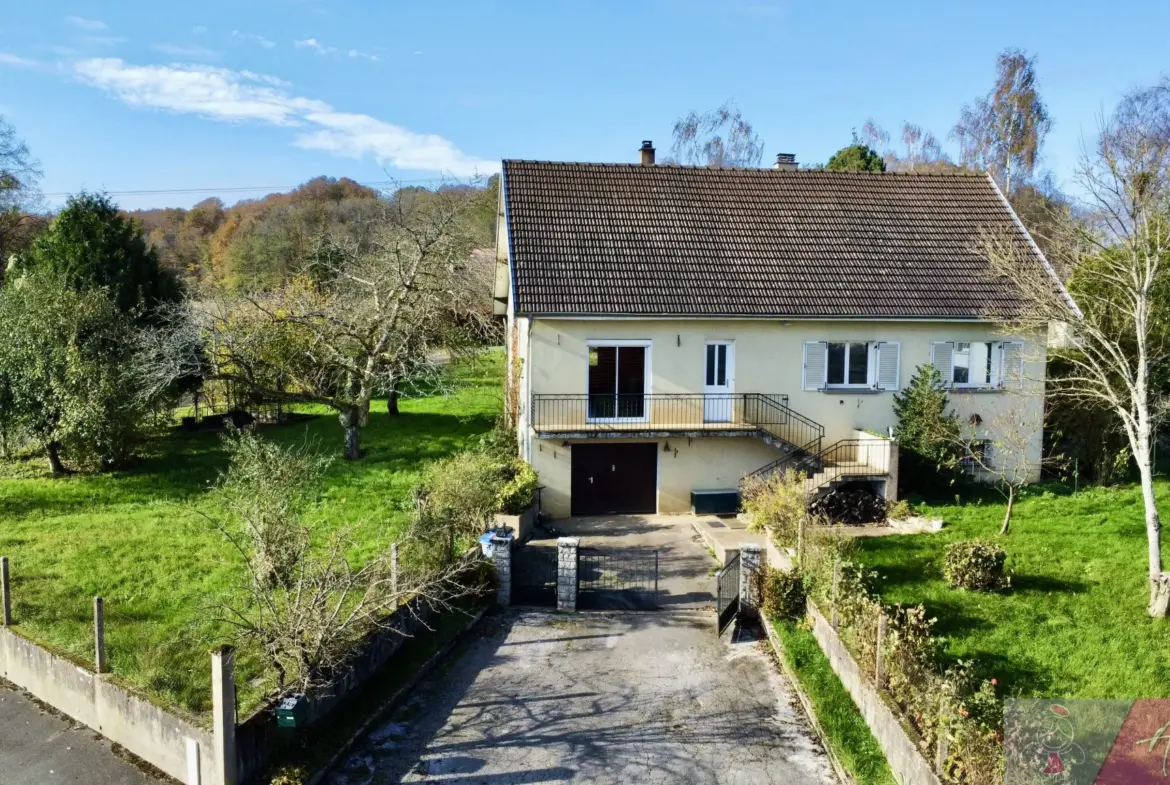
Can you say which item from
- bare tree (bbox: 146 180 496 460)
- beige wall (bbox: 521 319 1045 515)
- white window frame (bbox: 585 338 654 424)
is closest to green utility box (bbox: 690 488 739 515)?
beige wall (bbox: 521 319 1045 515)

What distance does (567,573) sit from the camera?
14.2 meters

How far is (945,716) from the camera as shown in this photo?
26.3ft

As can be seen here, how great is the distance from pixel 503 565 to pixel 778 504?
5.46 m

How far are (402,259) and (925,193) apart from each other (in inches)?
649

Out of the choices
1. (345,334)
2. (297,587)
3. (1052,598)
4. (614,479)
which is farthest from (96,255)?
(1052,598)

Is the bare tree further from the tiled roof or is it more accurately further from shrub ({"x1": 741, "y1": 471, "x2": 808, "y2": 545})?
shrub ({"x1": 741, "y1": 471, "x2": 808, "y2": 545})

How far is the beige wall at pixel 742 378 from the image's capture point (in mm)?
19500

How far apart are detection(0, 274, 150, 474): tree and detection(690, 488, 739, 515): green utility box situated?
14.8 m

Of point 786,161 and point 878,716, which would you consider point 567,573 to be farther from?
point 786,161

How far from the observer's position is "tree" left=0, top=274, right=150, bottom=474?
2058cm

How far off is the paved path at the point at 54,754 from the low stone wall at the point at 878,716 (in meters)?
8.09

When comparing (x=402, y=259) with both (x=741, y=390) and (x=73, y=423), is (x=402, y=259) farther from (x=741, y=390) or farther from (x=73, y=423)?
(x=741, y=390)

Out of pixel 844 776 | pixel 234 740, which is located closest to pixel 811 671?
pixel 844 776

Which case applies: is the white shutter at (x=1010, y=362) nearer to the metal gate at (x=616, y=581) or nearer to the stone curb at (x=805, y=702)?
the metal gate at (x=616, y=581)
